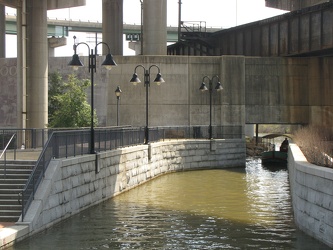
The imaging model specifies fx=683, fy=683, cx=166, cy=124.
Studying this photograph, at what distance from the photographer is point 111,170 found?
1198 inches

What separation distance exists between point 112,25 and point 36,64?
56.1 feet

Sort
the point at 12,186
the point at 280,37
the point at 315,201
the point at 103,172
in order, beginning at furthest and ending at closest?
the point at 280,37, the point at 103,172, the point at 12,186, the point at 315,201

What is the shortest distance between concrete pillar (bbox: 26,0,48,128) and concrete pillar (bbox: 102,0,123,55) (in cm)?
1528

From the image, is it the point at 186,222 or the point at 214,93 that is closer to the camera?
the point at 186,222

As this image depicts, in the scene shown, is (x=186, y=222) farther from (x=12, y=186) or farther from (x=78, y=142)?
(x=12, y=186)

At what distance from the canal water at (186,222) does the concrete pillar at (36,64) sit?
44.3 ft

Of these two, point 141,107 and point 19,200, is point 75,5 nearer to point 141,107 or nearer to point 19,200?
point 141,107

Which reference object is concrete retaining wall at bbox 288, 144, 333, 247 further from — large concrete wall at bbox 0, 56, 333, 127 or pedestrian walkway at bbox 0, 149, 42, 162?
large concrete wall at bbox 0, 56, 333, 127

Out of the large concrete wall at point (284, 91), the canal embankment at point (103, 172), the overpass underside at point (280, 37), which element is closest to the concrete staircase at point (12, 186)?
the canal embankment at point (103, 172)

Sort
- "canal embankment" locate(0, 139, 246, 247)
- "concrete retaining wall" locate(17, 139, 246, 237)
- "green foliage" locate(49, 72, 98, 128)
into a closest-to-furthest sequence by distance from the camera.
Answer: "canal embankment" locate(0, 139, 246, 247)
"concrete retaining wall" locate(17, 139, 246, 237)
"green foliage" locate(49, 72, 98, 128)

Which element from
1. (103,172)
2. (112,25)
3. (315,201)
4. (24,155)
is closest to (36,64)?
(112,25)

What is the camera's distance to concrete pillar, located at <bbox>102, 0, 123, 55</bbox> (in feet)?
204

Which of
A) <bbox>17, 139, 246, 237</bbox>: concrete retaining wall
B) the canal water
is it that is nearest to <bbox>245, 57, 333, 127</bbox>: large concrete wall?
<bbox>17, 139, 246, 237</bbox>: concrete retaining wall

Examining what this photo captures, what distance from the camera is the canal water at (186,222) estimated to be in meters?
20.2
